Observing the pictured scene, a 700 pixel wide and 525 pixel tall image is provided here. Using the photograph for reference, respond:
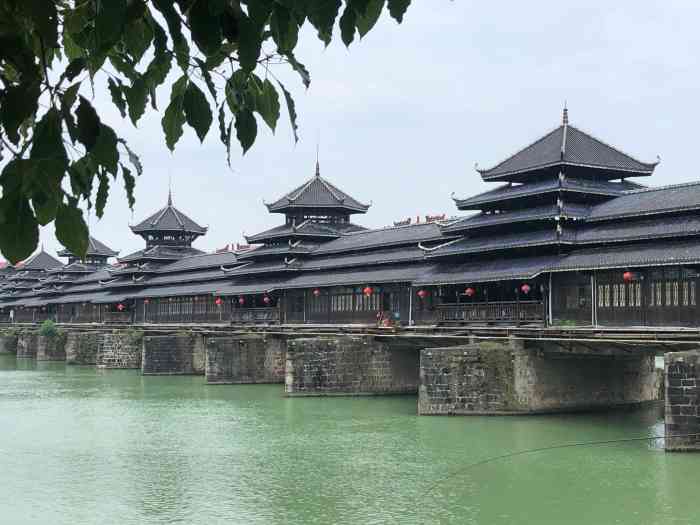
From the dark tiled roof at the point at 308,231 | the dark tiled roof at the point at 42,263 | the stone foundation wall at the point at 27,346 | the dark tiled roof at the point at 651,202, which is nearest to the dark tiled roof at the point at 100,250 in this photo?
the dark tiled roof at the point at 42,263

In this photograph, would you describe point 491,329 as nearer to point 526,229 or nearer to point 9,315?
point 526,229

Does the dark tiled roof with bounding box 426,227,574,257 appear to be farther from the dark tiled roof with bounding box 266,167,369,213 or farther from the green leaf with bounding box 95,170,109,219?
the green leaf with bounding box 95,170,109,219

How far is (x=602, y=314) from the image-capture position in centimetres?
2708

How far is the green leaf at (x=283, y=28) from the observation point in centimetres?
277

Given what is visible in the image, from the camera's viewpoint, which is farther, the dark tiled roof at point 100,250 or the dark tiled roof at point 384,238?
the dark tiled roof at point 100,250

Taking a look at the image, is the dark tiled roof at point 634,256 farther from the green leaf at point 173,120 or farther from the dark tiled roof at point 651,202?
the green leaf at point 173,120

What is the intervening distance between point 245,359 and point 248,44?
36.5m

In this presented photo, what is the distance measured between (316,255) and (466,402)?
21359mm

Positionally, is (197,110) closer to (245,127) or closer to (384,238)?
(245,127)

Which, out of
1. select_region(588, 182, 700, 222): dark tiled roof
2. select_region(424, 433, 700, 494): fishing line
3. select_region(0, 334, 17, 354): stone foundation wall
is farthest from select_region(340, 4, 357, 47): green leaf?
select_region(0, 334, 17, 354): stone foundation wall

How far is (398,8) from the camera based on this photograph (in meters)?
2.93

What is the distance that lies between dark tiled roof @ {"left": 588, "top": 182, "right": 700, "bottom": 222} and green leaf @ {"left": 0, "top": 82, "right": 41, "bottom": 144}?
26332mm

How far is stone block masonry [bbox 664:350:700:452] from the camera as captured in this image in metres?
18.6

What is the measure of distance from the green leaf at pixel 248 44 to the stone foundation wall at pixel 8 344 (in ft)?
228
